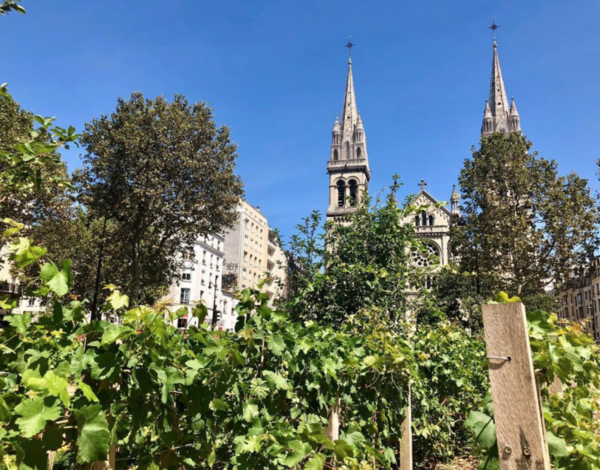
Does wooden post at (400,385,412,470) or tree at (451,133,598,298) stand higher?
A: tree at (451,133,598,298)

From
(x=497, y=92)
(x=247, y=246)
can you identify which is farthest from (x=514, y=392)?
(x=497, y=92)

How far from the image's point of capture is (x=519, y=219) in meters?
20.3

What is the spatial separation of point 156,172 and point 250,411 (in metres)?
19.4

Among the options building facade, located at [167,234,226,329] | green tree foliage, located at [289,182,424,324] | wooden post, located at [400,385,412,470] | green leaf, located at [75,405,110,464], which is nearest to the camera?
green leaf, located at [75,405,110,464]

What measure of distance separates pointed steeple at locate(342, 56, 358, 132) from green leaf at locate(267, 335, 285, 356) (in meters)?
73.9

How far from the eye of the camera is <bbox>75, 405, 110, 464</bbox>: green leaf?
1.44 m

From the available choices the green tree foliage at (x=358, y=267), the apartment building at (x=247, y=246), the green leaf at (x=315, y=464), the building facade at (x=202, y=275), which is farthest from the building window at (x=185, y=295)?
the green leaf at (x=315, y=464)

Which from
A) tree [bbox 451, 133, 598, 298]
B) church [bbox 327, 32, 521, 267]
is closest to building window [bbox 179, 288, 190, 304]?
church [bbox 327, 32, 521, 267]

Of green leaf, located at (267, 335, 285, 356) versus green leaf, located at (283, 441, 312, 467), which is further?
green leaf, located at (267, 335, 285, 356)

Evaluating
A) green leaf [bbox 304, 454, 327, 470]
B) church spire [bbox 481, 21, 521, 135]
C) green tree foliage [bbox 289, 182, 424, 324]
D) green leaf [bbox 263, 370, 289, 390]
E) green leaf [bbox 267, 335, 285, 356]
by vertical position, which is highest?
church spire [bbox 481, 21, 521, 135]

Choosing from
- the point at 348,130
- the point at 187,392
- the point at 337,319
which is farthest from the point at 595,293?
the point at 187,392

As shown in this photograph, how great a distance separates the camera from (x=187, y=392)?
Result: 200cm

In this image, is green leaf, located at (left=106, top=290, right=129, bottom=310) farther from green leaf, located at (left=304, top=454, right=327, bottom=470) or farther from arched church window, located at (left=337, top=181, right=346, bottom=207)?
arched church window, located at (left=337, top=181, right=346, bottom=207)

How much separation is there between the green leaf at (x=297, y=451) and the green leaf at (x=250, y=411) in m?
0.29
